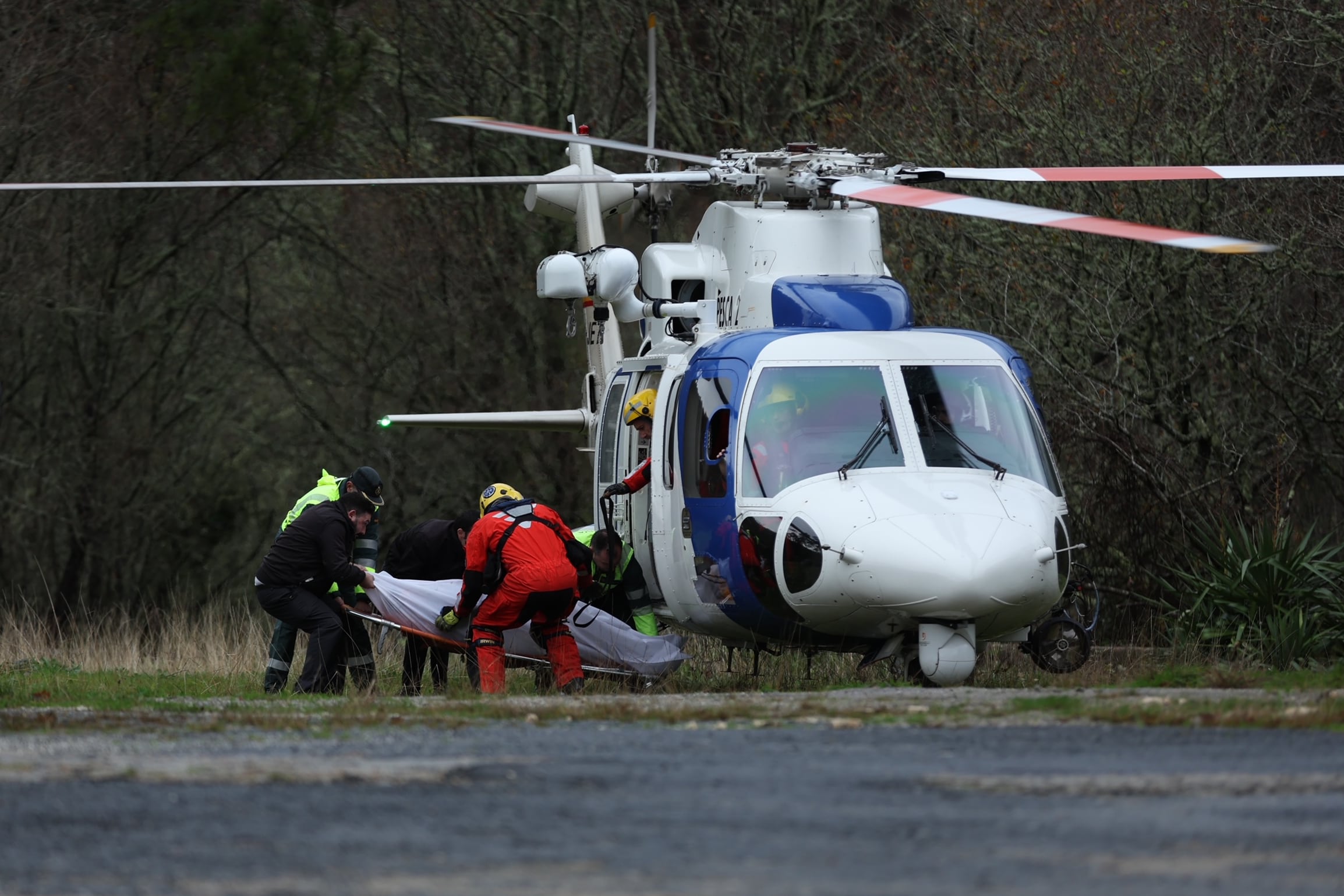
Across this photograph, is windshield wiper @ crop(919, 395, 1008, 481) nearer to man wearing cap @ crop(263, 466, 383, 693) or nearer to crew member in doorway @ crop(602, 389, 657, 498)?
crew member in doorway @ crop(602, 389, 657, 498)

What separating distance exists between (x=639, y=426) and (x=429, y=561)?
65.7 inches

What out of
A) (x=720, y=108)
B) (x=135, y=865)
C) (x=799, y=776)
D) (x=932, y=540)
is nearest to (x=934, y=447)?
(x=932, y=540)

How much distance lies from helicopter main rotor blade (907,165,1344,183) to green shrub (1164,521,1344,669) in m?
2.61

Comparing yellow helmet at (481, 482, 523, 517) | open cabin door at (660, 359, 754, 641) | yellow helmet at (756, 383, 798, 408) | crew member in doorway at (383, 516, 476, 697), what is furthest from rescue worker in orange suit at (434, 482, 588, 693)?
yellow helmet at (756, 383, 798, 408)

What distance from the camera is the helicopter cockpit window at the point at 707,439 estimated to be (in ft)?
36.6

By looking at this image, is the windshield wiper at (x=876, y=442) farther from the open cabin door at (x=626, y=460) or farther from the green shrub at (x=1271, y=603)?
the green shrub at (x=1271, y=603)

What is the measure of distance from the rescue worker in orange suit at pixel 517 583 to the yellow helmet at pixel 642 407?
113 cm

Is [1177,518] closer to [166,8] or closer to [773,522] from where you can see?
[773,522]

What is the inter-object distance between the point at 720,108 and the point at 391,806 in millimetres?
17373

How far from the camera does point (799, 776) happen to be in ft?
20.0

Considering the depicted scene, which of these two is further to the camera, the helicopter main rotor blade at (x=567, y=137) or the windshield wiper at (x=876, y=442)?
the helicopter main rotor blade at (x=567, y=137)

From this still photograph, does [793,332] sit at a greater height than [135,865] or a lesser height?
greater

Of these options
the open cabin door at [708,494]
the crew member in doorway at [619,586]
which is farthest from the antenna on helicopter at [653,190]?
the crew member in doorway at [619,586]

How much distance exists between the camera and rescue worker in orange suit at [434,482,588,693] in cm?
1120
